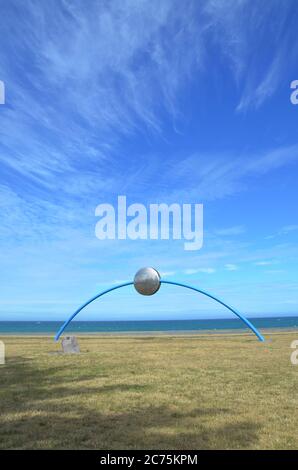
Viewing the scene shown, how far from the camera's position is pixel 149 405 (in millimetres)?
11836

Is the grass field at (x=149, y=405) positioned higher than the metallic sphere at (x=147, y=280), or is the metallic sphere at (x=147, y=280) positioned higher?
the metallic sphere at (x=147, y=280)

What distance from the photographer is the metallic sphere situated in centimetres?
2683

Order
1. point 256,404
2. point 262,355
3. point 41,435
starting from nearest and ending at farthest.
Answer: point 41,435 < point 256,404 < point 262,355

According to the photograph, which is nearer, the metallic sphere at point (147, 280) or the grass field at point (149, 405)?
the grass field at point (149, 405)

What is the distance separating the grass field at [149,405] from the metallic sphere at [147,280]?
22.3ft

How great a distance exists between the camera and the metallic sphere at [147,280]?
2683 cm

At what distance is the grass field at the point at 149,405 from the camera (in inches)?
345

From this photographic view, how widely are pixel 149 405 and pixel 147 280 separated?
49.5 ft

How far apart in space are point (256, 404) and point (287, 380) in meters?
4.32

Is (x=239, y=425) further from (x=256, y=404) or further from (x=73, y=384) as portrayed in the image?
(x=73, y=384)

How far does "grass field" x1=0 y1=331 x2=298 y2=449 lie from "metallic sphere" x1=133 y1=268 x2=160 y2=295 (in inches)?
268
